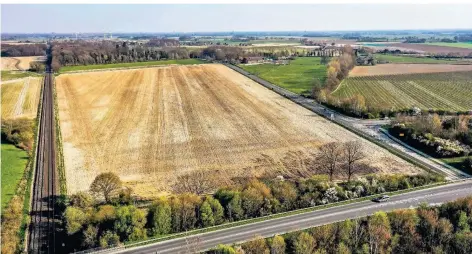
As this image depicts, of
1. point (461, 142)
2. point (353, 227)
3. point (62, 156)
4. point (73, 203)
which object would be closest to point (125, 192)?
point (73, 203)

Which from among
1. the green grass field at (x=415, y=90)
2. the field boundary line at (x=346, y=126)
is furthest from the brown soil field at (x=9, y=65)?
the green grass field at (x=415, y=90)

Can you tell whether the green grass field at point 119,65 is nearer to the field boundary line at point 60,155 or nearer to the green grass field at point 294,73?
the green grass field at point 294,73

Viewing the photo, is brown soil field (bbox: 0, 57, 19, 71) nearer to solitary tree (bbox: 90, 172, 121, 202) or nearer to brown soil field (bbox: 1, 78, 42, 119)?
brown soil field (bbox: 1, 78, 42, 119)

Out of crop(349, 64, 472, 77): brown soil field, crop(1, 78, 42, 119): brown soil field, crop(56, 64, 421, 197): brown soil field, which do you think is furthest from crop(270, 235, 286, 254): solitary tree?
crop(349, 64, 472, 77): brown soil field

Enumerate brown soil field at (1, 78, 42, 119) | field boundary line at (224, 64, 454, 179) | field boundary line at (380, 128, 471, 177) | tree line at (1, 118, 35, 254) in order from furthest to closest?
brown soil field at (1, 78, 42, 119), field boundary line at (224, 64, 454, 179), field boundary line at (380, 128, 471, 177), tree line at (1, 118, 35, 254)

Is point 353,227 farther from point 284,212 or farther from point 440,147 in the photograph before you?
point 440,147
